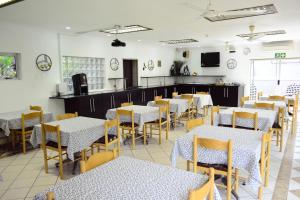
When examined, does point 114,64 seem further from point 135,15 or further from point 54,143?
point 54,143

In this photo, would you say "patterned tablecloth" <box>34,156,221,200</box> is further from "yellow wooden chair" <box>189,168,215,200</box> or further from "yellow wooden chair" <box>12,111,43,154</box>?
"yellow wooden chair" <box>12,111,43,154</box>

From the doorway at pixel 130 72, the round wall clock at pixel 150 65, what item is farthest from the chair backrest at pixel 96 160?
the round wall clock at pixel 150 65

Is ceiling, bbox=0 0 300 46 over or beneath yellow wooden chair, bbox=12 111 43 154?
over

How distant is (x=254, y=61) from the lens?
9281 mm

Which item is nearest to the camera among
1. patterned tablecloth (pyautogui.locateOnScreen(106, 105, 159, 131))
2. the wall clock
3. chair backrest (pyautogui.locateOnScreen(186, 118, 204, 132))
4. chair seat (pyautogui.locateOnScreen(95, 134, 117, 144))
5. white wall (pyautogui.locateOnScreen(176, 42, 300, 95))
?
chair backrest (pyautogui.locateOnScreen(186, 118, 204, 132))

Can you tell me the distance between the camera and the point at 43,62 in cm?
568

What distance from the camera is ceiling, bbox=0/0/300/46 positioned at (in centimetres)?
364

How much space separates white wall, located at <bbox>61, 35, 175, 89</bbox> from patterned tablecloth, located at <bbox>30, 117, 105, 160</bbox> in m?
3.11

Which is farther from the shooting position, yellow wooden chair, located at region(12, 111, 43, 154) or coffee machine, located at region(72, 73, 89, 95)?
coffee machine, located at region(72, 73, 89, 95)

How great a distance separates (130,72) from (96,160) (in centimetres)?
680

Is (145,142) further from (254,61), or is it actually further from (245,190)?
(254,61)

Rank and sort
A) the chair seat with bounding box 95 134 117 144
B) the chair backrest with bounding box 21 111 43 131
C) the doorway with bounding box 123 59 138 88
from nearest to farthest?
the chair seat with bounding box 95 134 117 144 < the chair backrest with bounding box 21 111 43 131 < the doorway with bounding box 123 59 138 88

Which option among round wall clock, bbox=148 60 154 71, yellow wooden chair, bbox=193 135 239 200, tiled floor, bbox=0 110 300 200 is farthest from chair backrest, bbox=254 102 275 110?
round wall clock, bbox=148 60 154 71

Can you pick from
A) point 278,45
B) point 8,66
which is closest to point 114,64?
point 8,66
